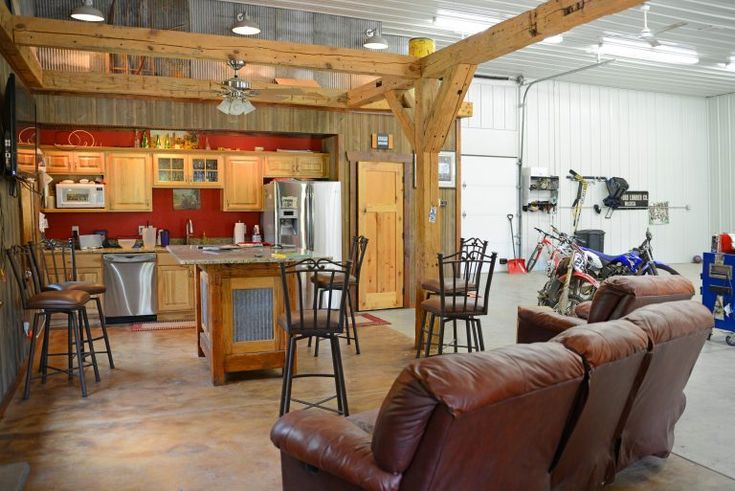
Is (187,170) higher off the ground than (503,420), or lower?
higher

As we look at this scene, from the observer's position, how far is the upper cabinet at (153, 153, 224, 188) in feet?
27.2

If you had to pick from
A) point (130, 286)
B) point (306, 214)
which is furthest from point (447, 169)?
point (130, 286)

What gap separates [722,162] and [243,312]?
1450 cm

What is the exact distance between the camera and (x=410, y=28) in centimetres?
948

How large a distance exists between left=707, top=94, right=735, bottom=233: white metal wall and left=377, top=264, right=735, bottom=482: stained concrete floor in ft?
25.0

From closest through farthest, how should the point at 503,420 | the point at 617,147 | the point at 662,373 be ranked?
the point at 503,420 → the point at 662,373 → the point at 617,147

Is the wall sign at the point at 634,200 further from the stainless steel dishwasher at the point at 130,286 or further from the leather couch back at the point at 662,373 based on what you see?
the leather couch back at the point at 662,373

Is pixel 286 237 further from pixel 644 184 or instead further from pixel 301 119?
pixel 644 184

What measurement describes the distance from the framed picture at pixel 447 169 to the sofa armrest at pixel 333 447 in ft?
23.1

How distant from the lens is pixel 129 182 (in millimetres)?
8180

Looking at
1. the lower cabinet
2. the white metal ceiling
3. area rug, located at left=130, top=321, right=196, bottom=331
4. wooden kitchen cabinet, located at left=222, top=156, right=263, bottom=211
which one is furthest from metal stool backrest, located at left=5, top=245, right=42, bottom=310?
the white metal ceiling

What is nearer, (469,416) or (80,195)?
(469,416)

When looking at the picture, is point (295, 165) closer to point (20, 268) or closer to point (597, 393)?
point (20, 268)

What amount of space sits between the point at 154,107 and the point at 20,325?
3456 mm
